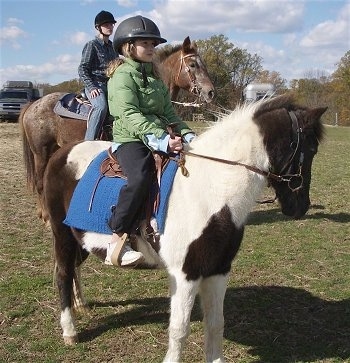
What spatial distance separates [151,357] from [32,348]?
1001mm

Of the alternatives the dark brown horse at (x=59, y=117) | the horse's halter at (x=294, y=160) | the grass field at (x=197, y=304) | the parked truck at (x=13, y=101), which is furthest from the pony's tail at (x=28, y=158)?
the parked truck at (x=13, y=101)

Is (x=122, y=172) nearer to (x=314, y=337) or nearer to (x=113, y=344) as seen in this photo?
(x=113, y=344)

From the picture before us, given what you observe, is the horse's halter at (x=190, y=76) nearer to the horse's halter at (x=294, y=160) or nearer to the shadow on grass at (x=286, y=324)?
the shadow on grass at (x=286, y=324)

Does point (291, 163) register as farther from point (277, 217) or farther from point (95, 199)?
point (277, 217)

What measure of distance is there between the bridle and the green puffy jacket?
1.04ft

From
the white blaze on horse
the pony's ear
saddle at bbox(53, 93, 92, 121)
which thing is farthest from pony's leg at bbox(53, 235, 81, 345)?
the pony's ear

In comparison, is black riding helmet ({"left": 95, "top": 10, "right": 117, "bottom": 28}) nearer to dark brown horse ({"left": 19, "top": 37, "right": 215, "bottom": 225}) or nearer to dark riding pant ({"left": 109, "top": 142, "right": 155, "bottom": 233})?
dark brown horse ({"left": 19, "top": 37, "right": 215, "bottom": 225})

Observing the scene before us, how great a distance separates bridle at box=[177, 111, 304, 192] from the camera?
3.22 m

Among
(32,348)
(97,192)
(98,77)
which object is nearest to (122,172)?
(97,192)

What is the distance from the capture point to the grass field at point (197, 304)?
398 centimetres

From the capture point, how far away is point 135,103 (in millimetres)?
3398

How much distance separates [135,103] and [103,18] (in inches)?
136

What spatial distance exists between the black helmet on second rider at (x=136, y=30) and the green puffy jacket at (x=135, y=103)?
0.53 ft

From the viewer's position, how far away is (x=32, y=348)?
13.1 ft
